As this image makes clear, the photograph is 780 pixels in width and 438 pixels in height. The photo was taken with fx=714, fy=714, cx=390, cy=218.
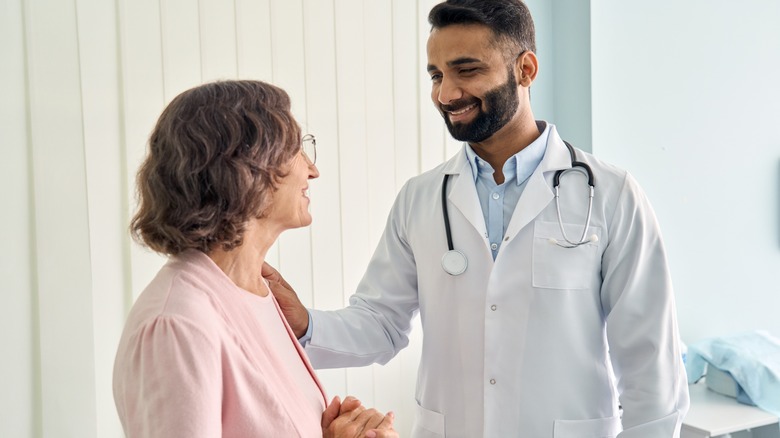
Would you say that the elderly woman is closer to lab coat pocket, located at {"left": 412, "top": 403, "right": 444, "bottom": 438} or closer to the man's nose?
lab coat pocket, located at {"left": 412, "top": 403, "right": 444, "bottom": 438}

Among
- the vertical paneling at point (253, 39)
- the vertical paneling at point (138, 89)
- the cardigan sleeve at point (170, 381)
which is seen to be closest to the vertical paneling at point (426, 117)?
the vertical paneling at point (253, 39)

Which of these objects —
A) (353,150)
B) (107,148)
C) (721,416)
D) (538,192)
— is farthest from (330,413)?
(721,416)

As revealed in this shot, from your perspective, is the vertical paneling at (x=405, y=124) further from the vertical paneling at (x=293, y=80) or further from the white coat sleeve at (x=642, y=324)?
the white coat sleeve at (x=642, y=324)

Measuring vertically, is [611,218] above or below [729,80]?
below

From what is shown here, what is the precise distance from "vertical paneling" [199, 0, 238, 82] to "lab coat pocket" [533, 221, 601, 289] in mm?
1051

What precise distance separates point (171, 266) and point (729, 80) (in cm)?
260

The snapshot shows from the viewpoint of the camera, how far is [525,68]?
1638 mm

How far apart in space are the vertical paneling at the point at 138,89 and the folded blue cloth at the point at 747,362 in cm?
188

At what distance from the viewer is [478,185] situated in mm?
1652

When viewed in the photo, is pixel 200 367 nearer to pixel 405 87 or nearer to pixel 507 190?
pixel 507 190

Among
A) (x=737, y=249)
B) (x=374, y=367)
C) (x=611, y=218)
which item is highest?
(x=611, y=218)

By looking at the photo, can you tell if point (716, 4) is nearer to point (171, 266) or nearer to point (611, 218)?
point (611, 218)

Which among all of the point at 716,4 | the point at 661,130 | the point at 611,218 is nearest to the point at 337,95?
the point at 611,218

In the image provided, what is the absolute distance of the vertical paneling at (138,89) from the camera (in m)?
1.85
